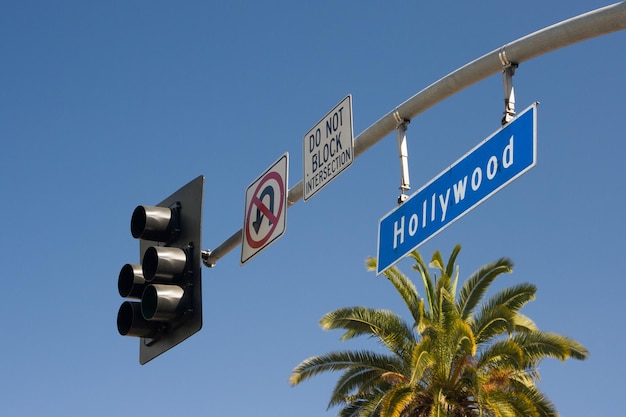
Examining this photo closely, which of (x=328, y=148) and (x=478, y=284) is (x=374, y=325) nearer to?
(x=478, y=284)

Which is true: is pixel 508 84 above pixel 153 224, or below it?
above

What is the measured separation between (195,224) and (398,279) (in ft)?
67.2

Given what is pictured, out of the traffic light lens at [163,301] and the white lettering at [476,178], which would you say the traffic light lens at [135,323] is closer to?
the traffic light lens at [163,301]

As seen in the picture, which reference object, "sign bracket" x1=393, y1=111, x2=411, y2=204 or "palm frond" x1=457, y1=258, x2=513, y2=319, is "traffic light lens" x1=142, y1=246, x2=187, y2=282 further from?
"palm frond" x1=457, y1=258, x2=513, y2=319

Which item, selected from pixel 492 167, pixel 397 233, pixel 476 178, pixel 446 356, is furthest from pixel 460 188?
pixel 446 356

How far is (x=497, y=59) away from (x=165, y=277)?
3.40 m

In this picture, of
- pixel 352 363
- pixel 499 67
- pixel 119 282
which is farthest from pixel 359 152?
pixel 352 363

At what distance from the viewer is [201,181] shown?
28.7 feet

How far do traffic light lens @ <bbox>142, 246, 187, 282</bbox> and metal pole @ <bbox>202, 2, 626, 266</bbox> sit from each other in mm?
1085

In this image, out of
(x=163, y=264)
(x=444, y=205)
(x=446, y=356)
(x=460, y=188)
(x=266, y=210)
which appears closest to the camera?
(x=460, y=188)

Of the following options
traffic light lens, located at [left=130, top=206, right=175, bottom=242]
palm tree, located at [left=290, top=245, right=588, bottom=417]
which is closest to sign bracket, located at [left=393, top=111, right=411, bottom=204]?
traffic light lens, located at [left=130, top=206, right=175, bottom=242]

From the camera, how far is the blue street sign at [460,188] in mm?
6492

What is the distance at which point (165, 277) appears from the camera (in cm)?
846

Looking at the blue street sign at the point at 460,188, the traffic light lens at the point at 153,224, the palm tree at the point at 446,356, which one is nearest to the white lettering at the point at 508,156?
the blue street sign at the point at 460,188
